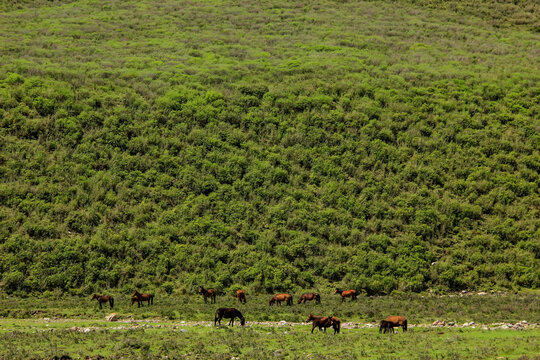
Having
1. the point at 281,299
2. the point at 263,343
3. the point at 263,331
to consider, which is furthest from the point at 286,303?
the point at 263,343

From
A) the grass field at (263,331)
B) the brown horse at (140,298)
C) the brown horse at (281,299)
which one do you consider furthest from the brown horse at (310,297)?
the brown horse at (140,298)

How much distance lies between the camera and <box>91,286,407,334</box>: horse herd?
743 inches

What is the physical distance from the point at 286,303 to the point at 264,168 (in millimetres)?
13547

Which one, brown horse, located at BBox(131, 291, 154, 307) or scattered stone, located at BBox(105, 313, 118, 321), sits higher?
scattered stone, located at BBox(105, 313, 118, 321)

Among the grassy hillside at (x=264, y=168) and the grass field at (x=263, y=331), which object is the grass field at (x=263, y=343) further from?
the grassy hillside at (x=264, y=168)

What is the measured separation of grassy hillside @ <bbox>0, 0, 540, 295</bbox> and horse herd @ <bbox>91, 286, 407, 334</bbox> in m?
3.15

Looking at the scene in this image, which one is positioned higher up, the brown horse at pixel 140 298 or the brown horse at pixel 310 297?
the brown horse at pixel 140 298

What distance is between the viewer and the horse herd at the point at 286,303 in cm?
1888

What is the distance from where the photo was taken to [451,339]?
17.0 meters

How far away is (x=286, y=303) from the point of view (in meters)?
25.8

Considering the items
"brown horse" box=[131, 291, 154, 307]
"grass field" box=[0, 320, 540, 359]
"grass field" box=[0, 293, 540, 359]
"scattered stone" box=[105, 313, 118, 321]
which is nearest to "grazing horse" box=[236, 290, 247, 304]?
"grass field" box=[0, 293, 540, 359]

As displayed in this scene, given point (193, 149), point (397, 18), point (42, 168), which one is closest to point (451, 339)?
point (193, 149)

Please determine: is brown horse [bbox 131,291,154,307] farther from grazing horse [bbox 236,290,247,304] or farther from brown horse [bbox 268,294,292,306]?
brown horse [bbox 268,294,292,306]

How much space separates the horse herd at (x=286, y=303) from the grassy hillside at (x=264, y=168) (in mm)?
3148
